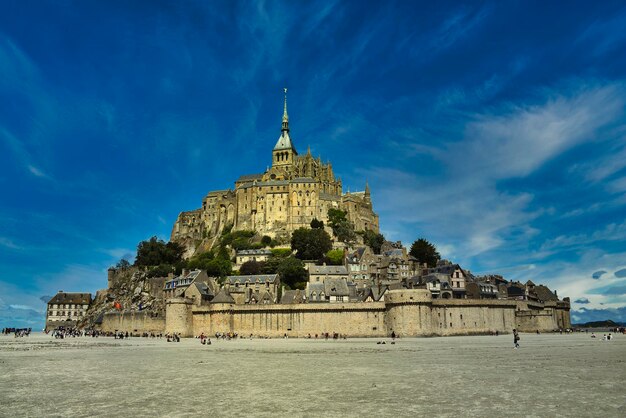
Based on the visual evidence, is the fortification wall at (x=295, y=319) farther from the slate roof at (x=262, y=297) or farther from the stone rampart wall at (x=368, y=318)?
the slate roof at (x=262, y=297)

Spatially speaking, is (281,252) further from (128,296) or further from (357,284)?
(128,296)

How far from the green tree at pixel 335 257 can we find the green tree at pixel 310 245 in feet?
3.44

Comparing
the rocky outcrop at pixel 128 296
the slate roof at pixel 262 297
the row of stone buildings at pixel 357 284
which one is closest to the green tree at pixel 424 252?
the row of stone buildings at pixel 357 284

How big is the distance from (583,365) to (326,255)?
65.7 metres

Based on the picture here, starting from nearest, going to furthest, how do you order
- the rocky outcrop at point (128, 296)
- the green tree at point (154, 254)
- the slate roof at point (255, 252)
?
the rocky outcrop at point (128, 296), the slate roof at point (255, 252), the green tree at point (154, 254)

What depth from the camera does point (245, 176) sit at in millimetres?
125062

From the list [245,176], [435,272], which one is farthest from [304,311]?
[245,176]

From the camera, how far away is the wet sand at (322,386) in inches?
625


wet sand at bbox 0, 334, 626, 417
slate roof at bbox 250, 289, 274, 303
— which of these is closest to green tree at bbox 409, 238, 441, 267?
slate roof at bbox 250, 289, 274, 303

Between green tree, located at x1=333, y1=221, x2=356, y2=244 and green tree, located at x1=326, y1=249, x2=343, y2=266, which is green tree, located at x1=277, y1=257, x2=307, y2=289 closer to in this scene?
green tree, located at x1=326, y1=249, x2=343, y2=266

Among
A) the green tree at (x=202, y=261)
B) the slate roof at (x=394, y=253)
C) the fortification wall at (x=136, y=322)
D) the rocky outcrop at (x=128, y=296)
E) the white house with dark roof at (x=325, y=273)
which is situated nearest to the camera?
the fortification wall at (x=136, y=322)

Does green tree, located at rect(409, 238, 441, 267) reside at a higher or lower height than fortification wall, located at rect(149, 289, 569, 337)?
higher

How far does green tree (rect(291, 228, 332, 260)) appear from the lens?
9100cm

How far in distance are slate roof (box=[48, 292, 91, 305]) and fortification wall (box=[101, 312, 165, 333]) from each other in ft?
116
